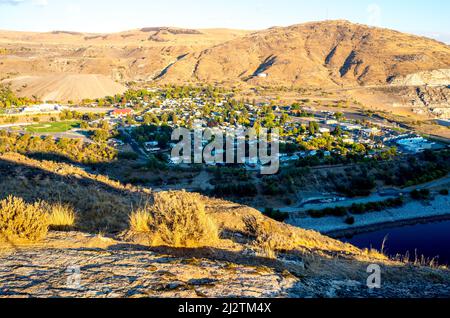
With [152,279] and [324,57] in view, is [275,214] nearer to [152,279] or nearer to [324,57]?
[152,279]

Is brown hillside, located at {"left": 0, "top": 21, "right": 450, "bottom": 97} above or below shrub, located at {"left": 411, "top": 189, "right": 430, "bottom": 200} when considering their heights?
above

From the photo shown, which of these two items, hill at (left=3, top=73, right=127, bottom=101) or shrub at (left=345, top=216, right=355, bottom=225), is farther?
hill at (left=3, top=73, right=127, bottom=101)

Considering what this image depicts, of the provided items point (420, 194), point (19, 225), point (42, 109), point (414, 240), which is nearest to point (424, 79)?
point (420, 194)

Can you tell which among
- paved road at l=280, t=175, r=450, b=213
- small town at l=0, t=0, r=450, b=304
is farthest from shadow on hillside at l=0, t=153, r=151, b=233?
paved road at l=280, t=175, r=450, b=213

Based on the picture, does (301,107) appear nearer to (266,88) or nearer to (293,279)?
(266,88)

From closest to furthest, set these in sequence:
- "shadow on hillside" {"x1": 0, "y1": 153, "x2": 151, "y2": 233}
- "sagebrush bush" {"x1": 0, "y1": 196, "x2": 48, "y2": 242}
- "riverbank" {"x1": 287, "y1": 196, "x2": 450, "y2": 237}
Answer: "sagebrush bush" {"x1": 0, "y1": 196, "x2": 48, "y2": 242}
"shadow on hillside" {"x1": 0, "y1": 153, "x2": 151, "y2": 233}
"riverbank" {"x1": 287, "y1": 196, "x2": 450, "y2": 237}

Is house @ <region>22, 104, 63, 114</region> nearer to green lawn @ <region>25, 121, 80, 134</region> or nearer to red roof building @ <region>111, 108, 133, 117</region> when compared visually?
green lawn @ <region>25, 121, 80, 134</region>

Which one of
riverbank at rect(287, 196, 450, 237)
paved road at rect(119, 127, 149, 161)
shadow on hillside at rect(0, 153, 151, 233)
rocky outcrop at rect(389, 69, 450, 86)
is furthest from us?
rocky outcrop at rect(389, 69, 450, 86)

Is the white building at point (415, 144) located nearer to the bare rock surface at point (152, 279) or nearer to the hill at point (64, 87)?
the bare rock surface at point (152, 279)
